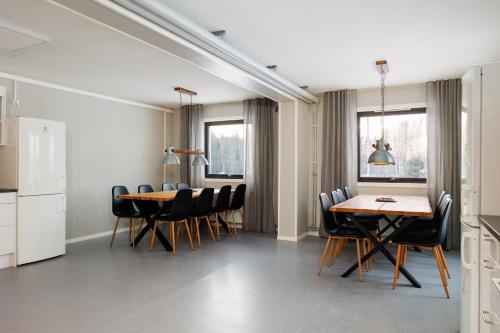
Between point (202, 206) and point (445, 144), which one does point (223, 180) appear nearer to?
point (202, 206)

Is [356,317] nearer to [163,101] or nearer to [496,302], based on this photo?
[496,302]

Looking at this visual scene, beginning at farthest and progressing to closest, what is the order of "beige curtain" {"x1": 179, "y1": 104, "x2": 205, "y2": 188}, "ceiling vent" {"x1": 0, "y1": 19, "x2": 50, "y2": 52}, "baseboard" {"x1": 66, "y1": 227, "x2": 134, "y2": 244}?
"beige curtain" {"x1": 179, "y1": 104, "x2": 205, "y2": 188}
"baseboard" {"x1": 66, "y1": 227, "x2": 134, "y2": 244}
"ceiling vent" {"x1": 0, "y1": 19, "x2": 50, "y2": 52}

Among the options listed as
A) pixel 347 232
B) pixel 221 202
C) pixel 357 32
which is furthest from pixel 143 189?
pixel 357 32

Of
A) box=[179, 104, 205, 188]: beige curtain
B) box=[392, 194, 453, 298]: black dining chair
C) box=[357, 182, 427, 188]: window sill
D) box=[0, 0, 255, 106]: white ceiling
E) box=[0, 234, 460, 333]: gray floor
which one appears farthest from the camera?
box=[179, 104, 205, 188]: beige curtain

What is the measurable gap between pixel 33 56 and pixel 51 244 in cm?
238

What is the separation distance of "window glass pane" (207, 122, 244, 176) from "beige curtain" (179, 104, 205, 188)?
262 mm

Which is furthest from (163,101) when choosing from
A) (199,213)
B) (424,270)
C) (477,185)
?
(477,185)

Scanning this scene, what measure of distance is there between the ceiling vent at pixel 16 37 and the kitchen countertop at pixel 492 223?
13.0ft

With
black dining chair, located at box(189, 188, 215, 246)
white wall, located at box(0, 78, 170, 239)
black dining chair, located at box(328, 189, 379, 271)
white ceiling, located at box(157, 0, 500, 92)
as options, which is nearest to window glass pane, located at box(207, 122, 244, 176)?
white wall, located at box(0, 78, 170, 239)

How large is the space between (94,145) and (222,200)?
239cm

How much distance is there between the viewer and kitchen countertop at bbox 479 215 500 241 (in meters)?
1.68

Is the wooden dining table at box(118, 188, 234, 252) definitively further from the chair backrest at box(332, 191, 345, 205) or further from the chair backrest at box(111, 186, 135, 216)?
the chair backrest at box(332, 191, 345, 205)

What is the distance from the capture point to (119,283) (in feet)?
12.2

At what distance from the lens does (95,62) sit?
4.42m
